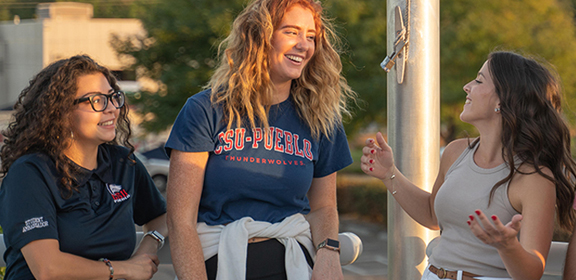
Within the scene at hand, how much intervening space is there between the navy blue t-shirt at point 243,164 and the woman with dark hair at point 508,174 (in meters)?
0.65

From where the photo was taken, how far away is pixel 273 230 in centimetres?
241

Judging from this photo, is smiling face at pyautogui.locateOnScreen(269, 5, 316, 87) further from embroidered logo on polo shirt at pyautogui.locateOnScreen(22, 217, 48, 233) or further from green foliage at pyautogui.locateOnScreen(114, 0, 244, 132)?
green foliage at pyautogui.locateOnScreen(114, 0, 244, 132)

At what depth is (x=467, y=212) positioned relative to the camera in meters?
2.33

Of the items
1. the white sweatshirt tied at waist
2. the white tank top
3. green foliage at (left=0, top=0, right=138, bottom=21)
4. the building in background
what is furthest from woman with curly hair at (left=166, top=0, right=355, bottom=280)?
green foliage at (left=0, top=0, right=138, bottom=21)

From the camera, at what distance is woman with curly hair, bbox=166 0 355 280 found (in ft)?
7.70

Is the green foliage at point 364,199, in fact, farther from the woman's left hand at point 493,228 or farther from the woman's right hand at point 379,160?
the woman's left hand at point 493,228

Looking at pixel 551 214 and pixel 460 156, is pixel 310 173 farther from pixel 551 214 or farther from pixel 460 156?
pixel 551 214

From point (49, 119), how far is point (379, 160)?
1.50 m

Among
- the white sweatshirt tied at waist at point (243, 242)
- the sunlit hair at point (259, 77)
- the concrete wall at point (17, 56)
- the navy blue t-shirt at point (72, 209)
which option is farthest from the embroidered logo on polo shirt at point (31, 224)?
the concrete wall at point (17, 56)

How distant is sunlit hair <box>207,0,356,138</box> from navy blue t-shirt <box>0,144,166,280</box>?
574 mm

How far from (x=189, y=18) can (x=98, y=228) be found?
6.69 m

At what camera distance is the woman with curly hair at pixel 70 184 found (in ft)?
7.02

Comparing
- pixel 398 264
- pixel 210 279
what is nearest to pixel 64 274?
pixel 210 279

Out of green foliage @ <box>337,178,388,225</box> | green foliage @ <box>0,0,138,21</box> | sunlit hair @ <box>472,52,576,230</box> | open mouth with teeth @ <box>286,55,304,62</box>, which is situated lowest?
green foliage @ <box>337,178,388,225</box>
